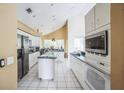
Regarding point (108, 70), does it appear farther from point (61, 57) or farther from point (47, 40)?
point (47, 40)

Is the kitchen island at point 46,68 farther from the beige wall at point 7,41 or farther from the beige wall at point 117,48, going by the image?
the beige wall at point 117,48

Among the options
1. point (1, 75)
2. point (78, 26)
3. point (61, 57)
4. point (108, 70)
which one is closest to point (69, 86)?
point (108, 70)

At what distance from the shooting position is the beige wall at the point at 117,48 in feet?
6.22

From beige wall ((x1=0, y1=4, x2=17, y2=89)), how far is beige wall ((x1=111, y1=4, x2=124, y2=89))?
4.58 feet

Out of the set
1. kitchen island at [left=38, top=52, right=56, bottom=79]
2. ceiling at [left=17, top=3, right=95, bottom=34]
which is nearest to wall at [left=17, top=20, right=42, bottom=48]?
ceiling at [left=17, top=3, right=95, bottom=34]

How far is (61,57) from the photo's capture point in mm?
11859

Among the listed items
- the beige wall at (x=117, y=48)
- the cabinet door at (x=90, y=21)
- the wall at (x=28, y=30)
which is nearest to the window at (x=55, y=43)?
the wall at (x=28, y=30)

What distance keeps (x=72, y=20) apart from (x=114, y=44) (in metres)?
8.62

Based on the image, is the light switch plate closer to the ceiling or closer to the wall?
the ceiling

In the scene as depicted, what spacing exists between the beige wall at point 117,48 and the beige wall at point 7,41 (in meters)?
1.40

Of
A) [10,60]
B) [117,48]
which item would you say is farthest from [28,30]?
[117,48]

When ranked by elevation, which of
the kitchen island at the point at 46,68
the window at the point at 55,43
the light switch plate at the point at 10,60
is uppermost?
the window at the point at 55,43

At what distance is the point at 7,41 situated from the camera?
199 centimetres

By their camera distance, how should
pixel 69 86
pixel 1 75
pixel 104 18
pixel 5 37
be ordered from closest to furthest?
pixel 1 75 < pixel 5 37 < pixel 104 18 < pixel 69 86
